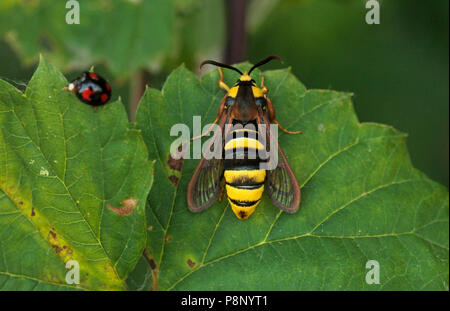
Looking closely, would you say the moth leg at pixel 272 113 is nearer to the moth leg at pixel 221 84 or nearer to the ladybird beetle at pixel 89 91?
the moth leg at pixel 221 84

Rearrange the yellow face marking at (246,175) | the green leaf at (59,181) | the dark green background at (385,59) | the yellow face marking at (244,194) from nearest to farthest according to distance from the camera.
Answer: the green leaf at (59,181), the yellow face marking at (244,194), the yellow face marking at (246,175), the dark green background at (385,59)

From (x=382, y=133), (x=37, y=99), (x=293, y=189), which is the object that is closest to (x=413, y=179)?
(x=382, y=133)

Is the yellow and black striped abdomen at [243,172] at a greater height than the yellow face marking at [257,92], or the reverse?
the yellow face marking at [257,92]

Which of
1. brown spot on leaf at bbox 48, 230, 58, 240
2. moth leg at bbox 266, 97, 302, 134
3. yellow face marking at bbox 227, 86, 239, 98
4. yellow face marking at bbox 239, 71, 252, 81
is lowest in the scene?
brown spot on leaf at bbox 48, 230, 58, 240

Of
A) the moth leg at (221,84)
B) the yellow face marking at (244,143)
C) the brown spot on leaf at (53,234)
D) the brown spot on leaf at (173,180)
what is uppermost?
the moth leg at (221,84)

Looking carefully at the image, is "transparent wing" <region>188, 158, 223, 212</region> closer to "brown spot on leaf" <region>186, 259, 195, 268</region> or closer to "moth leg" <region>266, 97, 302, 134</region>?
"brown spot on leaf" <region>186, 259, 195, 268</region>

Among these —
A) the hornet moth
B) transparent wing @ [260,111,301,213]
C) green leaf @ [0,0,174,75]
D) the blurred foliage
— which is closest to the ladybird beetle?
the hornet moth

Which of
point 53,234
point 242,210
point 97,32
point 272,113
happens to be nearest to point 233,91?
point 272,113

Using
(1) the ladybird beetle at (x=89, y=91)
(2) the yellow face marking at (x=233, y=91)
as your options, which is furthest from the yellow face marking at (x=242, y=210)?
(1) the ladybird beetle at (x=89, y=91)
